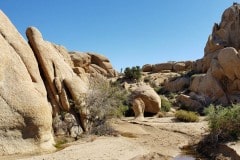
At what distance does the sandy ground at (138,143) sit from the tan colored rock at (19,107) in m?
1.05

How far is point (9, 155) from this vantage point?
541 inches

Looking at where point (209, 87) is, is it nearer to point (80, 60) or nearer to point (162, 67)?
point (80, 60)

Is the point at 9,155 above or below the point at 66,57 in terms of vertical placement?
below

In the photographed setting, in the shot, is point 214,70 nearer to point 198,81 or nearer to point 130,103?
point 198,81

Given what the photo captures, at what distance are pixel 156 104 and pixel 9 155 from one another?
17801 mm

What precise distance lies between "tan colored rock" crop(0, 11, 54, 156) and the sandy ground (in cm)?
105

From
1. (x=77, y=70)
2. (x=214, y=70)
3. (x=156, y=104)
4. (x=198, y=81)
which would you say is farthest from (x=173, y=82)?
(x=77, y=70)

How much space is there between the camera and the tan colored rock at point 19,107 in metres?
14.3

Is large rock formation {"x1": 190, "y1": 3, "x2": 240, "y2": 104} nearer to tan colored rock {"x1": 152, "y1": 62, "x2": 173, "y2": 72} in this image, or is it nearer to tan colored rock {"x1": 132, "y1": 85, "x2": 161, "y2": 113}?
tan colored rock {"x1": 132, "y1": 85, "x2": 161, "y2": 113}

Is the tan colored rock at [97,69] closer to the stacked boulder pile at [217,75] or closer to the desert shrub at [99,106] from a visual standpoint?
the stacked boulder pile at [217,75]

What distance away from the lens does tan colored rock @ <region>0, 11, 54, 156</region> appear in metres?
14.3

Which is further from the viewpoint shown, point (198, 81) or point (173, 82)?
point (173, 82)

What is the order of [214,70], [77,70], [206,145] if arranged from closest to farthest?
[206,145]
[77,70]
[214,70]

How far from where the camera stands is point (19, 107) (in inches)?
580
